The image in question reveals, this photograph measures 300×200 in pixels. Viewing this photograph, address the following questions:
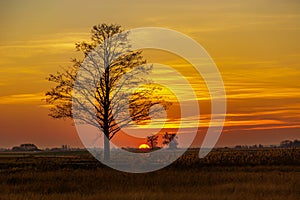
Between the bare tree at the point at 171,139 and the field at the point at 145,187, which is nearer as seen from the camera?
the field at the point at 145,187

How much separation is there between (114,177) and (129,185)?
3798 millimetres

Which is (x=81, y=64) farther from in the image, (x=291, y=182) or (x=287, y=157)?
(x=291, y=182)

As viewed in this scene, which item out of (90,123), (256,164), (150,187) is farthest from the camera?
(90,123)

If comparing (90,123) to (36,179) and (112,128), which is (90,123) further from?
(36,179)

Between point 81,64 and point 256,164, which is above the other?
point 81,64

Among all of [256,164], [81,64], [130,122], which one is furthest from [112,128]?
[256,164]

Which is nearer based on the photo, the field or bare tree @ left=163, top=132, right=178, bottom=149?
the field

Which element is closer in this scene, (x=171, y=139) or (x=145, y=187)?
(x=145, y=187)

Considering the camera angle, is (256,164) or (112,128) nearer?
(256,164)

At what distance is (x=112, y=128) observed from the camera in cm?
4941

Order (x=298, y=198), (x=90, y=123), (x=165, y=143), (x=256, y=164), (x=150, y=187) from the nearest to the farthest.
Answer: (x=298, y=198), (x=150, y=187), (x=256, y=164), (x=90, y=123), (x=165, y=143)

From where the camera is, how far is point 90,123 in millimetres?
48906

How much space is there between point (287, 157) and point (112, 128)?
14.8 metres

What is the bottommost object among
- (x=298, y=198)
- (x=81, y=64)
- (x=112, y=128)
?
(x=298, y=198)
